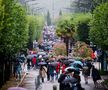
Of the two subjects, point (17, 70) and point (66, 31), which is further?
point (66, 31)

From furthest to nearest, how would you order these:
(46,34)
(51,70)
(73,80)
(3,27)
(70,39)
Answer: (46,34) < (70,39) < (51,70) < (3,27) < (73,80)

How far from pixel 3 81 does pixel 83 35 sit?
32.2 metres

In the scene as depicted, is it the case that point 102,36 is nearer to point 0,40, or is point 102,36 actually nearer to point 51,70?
point 51,70

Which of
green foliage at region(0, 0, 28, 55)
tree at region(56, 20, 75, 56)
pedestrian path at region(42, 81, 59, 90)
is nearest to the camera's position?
green foliage at region(0, 0, 28, 55)

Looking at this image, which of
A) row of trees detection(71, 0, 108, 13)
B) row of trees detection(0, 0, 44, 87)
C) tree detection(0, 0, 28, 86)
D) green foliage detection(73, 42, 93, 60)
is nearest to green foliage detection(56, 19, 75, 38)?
row of trees detection(71, 0, 108, 13)

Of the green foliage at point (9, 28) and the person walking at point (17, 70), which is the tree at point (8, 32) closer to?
the green foliage at point (9, 28)

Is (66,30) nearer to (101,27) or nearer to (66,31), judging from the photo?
(66,31)

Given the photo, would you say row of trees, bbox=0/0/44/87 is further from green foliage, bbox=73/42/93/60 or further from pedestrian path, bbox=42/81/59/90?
green foliage, bbox=73/42/93/60

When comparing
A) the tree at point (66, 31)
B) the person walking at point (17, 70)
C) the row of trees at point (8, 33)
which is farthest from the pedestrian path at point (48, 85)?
the tree at point (66, 31)

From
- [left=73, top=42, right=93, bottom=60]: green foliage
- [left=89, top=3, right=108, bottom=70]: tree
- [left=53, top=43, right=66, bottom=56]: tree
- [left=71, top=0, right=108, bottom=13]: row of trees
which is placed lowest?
[left=53, top=43, right=66, bottom=56]: tree

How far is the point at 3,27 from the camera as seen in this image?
33000 millimetres

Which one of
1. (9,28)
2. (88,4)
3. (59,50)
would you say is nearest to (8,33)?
(9,28)

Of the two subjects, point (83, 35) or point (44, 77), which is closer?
point (44, 77)

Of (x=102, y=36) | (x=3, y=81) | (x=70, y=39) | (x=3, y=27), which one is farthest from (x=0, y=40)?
(x=70, y=39)
